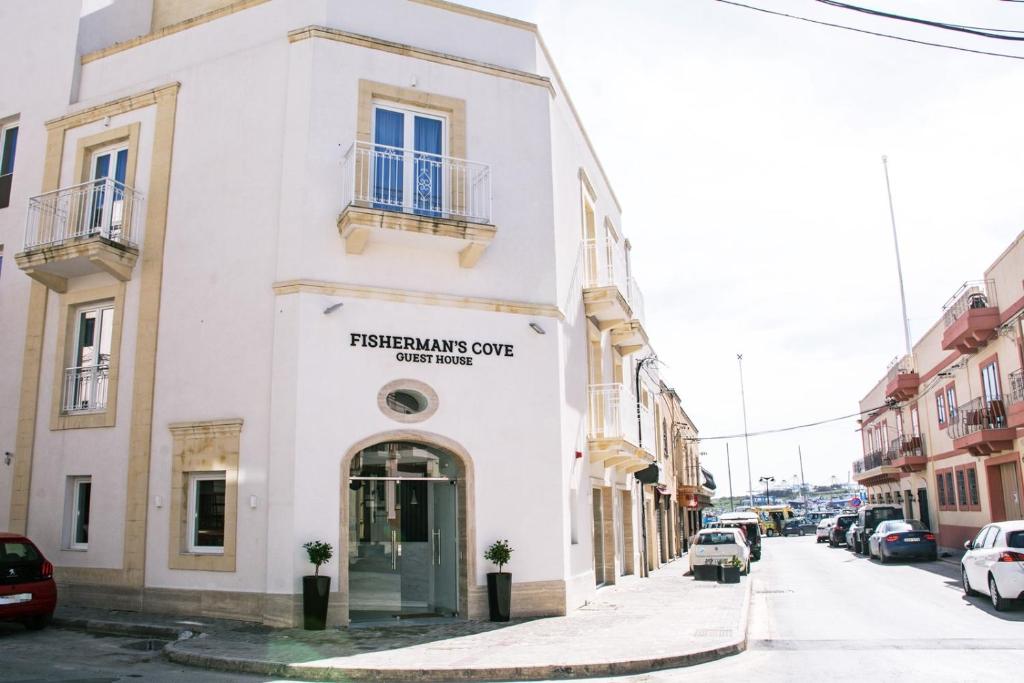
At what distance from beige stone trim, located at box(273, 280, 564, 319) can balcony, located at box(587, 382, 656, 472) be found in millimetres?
3398

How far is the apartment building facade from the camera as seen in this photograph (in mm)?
23438

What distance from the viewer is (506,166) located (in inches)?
600

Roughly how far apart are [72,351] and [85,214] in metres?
2.63

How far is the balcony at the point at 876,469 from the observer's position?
42244 millimetres

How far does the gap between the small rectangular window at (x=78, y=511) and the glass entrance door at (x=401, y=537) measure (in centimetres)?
537

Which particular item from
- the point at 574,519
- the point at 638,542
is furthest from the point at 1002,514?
the point at 574,519

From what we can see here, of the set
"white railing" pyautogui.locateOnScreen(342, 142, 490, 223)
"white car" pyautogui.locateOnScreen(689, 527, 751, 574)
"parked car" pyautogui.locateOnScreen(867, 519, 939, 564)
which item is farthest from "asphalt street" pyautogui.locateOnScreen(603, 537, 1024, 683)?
"white railing" pyautogui.locateOnScreen(342, 142, 490, 223)

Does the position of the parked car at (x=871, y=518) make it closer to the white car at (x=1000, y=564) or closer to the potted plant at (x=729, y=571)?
the potted plant at (x=729, y=571)

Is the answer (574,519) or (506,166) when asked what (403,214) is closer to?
(506,166)

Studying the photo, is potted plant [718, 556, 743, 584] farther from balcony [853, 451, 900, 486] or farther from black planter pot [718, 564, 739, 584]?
balcony [853, 451, 900, 486]

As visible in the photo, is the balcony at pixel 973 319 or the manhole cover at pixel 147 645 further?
the balcony at pixel 973 319

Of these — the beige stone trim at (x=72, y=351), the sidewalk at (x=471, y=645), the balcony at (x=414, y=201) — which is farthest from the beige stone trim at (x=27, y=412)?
the balcony at (x=414, y=201)

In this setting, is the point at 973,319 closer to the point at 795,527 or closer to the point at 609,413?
the point at 609,413

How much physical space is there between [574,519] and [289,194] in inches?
312
